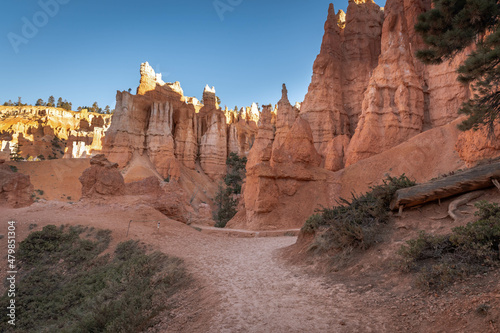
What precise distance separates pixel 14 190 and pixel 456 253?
2039cm

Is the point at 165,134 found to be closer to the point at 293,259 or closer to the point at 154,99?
the point at 154,99

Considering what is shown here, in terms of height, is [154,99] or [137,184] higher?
[154,99]

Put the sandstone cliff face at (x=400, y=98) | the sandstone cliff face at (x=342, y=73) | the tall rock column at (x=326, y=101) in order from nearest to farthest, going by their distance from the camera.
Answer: the sandstone cliff face at (x=400, y=98) < the tall rock column at (x=326, y=101) < the sandstone cliff face at (x=342, y=73)

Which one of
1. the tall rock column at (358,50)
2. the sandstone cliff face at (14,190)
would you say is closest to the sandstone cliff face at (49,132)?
the sandstone cliff face at (14,190)

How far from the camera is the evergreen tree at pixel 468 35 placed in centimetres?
645

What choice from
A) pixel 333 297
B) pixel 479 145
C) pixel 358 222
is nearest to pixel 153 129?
pixel 479 145

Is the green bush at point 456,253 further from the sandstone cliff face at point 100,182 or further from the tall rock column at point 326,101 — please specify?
the tall rock column at point 326,101

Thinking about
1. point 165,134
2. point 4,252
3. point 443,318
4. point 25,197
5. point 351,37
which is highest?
point 351,37

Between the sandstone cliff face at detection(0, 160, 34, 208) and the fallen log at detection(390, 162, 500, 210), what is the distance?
19.0 metres

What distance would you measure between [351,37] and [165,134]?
111 feet

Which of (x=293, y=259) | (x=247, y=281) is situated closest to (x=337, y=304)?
(x=247, y=281)

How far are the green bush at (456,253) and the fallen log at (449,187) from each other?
4.82 feet

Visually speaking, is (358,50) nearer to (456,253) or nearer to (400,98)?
(400,98)

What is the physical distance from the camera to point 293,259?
26.9 feet
